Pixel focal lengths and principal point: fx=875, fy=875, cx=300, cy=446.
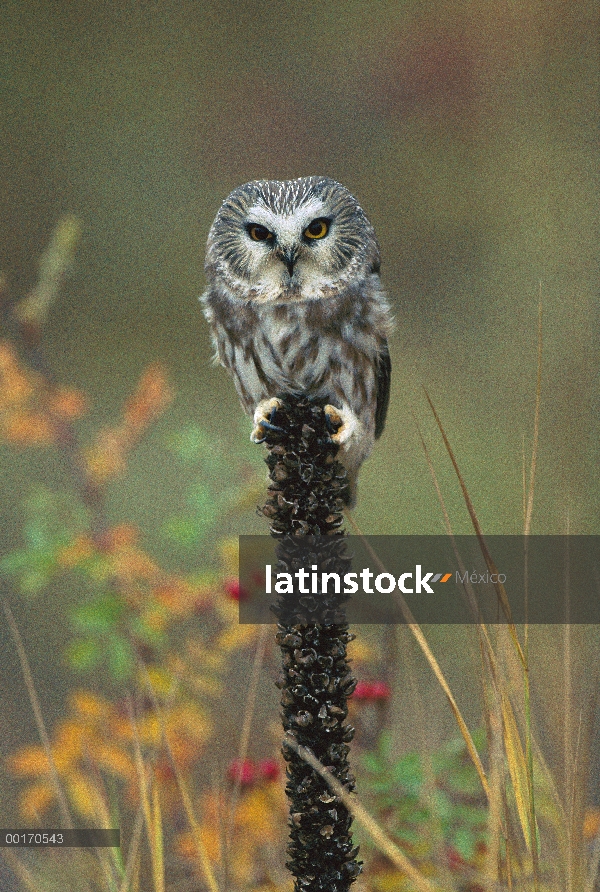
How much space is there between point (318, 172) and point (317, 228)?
1.33 m

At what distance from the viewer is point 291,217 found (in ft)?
3.76

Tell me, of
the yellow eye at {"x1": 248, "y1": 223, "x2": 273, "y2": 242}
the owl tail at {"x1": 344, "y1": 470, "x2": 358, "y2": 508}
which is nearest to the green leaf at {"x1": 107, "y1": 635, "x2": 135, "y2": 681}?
the owl tail at {"x1": 344, "y1": 470, "x2": 358, "y2": 508}

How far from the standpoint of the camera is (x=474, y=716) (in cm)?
175

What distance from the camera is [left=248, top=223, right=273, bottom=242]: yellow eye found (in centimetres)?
119

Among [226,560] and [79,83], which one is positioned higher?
[79,83]

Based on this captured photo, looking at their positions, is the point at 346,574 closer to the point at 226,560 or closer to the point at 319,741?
the point at 319,741

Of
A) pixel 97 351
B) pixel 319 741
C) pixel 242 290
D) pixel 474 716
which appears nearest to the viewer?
pixel 319 741

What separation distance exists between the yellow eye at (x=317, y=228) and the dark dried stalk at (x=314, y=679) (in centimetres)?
57

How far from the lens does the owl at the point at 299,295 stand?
1.17 meters

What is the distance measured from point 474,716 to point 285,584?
1215mm

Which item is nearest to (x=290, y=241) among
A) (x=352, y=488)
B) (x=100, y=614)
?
(x=352, y=488)

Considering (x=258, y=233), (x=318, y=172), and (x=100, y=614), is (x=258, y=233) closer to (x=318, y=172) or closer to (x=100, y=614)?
(x=100, y=614)

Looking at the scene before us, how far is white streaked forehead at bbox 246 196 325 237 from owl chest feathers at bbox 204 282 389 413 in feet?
0.38

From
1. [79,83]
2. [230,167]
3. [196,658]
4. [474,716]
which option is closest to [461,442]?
[474,716]
